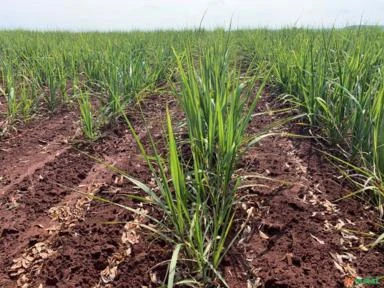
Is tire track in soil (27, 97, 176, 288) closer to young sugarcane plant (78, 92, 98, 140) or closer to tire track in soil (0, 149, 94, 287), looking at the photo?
tire track in soil (0, 149, 94, 287)

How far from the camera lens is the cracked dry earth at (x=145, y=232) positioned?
1352mm

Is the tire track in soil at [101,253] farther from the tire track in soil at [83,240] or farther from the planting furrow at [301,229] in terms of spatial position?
the planting furrow at [301,229]

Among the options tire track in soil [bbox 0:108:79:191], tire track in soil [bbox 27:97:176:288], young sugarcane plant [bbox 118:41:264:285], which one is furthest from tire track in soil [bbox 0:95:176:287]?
tire track in soil [bbox 0:108:79:191]

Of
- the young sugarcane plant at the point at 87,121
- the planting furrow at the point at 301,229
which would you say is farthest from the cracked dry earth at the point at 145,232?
the young sugarcane plant at the point at 87,121

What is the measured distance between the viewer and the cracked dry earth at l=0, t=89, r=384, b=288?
4.43 ft

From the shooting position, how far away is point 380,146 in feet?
5.31

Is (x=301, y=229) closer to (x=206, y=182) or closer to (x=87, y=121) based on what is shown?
(x=206, y=182)

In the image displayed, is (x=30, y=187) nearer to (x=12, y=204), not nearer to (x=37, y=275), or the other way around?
(x=12, y=204)

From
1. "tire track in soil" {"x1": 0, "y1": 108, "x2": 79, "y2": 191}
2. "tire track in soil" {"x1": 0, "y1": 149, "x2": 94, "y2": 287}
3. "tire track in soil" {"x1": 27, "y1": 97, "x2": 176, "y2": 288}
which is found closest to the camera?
"tire track in soil" {"x1": 27, "y1": 97, "x2": 176, "y2": 288}

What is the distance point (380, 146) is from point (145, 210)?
3.47 ft

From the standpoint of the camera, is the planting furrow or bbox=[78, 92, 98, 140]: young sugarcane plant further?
bbox=[78, 92, 98, 140]: young sugarcane plant

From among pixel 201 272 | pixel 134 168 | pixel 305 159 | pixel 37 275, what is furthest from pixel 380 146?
pixel 37 275

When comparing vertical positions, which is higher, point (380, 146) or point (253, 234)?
Result: point (380, 146)

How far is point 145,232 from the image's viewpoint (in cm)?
154
